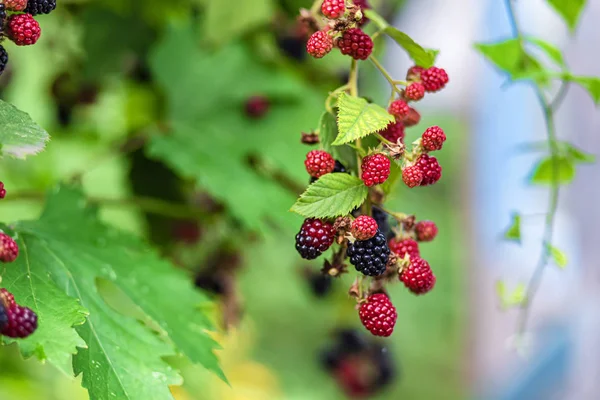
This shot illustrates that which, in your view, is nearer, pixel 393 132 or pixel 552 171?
pixel 393 132

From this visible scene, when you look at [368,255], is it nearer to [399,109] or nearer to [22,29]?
[399,109]

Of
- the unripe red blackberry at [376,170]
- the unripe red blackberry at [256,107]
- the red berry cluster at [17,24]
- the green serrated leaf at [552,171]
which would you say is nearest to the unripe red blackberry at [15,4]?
the red berry cluster at [17,24]

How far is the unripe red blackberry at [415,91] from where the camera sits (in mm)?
588

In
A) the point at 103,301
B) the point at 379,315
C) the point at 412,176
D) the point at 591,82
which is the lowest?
the point at 103,301

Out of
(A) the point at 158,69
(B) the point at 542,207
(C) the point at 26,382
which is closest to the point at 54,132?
(A) the point at 158,69

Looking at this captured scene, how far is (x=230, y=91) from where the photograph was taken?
133 cm

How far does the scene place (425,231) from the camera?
2.02 ft

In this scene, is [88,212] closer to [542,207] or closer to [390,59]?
[542,207]

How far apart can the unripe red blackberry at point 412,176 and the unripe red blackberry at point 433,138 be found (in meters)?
0.02

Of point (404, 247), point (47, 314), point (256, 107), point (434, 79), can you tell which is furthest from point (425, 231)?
point (256, 107)

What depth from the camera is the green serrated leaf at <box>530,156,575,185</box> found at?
0.89 meters

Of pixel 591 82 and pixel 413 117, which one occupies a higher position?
pixel 591 82

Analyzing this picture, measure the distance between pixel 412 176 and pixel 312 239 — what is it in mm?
86

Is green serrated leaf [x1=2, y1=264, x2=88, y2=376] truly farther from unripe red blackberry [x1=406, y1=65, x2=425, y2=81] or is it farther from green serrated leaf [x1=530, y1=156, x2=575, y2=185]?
green serrated leaf [x1=530, y1=156, x2=575, y2=185]
